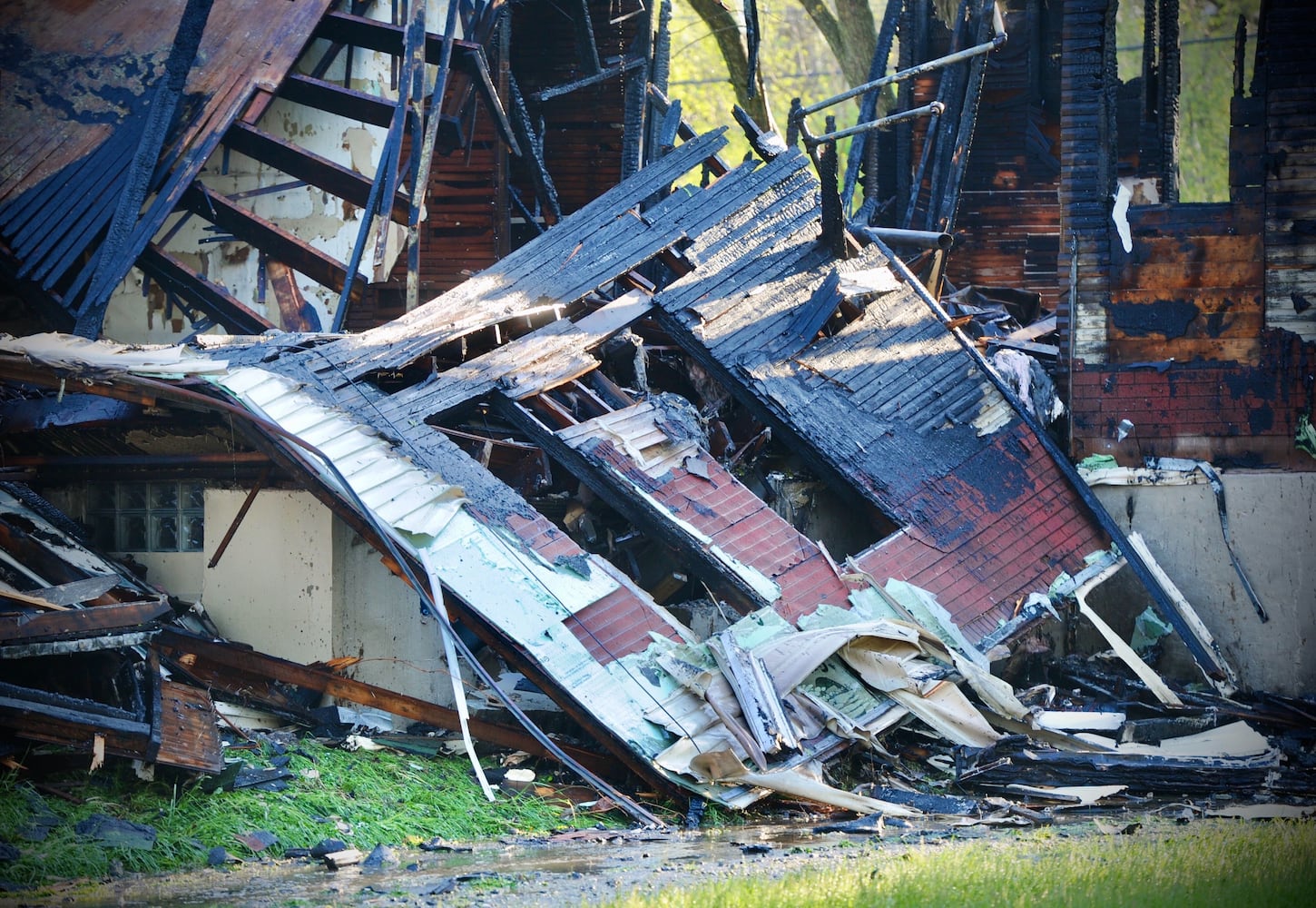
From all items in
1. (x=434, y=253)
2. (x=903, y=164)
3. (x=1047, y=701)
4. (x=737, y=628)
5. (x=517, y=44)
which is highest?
(x=517, y=44)

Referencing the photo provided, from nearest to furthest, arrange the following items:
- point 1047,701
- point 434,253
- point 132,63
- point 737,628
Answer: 1. point 737,628
2. point 1047,701
3. point 132,63
4. point 434,253

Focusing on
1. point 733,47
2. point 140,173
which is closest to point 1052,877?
point 140,173

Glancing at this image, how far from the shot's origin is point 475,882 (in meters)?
6.21

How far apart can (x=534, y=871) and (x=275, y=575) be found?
13.1 ft

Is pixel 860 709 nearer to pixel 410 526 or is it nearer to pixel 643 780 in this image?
pixel 643 780

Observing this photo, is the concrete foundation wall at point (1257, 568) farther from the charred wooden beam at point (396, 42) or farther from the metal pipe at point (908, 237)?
the charred wooden beam at point (396, 42)

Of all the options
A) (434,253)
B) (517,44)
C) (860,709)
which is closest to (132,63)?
(434,253)

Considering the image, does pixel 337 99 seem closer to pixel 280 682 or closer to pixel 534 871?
pixel 280 682

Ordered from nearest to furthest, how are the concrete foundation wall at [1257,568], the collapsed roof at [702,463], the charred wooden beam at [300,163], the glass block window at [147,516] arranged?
1. the collapsed roof at [702,463]
2. the glass block window at [147,516]
3. the concrete foundation wall at [1257,568]
4. the charred wooden beam at [300,163]

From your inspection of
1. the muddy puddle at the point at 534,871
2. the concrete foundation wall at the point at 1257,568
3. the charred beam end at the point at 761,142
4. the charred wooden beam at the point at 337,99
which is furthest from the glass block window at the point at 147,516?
the concrete foundation wall at the point at 1257,568

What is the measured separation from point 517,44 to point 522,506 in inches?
416

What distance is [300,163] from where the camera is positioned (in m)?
13.1

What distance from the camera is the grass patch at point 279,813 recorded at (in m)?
6.38

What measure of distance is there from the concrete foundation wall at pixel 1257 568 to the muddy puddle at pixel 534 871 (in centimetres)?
401
